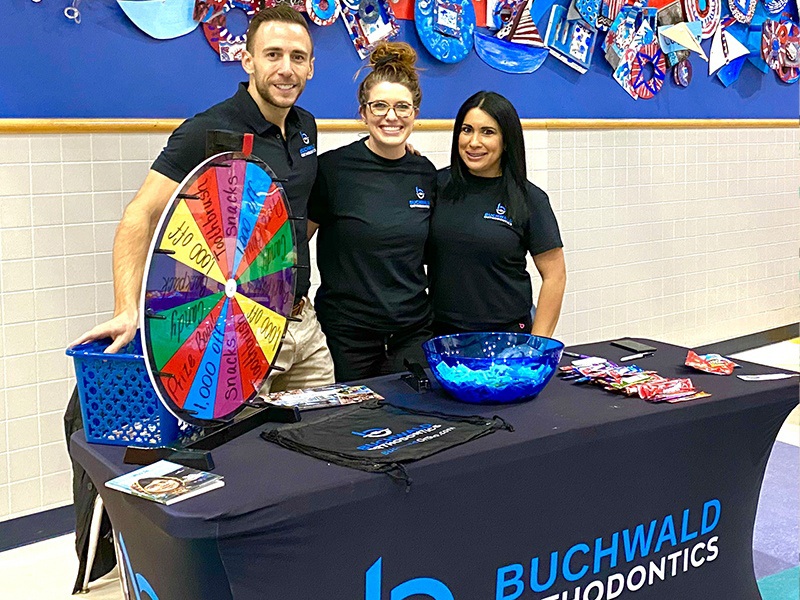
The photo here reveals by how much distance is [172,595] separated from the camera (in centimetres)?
190

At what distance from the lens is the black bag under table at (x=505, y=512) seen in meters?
1.84

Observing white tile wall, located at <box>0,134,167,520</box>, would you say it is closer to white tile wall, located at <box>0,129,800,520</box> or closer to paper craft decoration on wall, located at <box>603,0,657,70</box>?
white tile wall, located at <box>0,129,800,520</box>

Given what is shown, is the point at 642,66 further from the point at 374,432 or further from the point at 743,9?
the point at 374,432

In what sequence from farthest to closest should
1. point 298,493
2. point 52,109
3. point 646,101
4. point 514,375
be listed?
point 646,101 < point 52,109 < point 514,375 < point 298,493

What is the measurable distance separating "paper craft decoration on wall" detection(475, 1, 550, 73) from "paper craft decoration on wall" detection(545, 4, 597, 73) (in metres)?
0.08

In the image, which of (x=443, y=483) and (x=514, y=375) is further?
(x=514, y=375)

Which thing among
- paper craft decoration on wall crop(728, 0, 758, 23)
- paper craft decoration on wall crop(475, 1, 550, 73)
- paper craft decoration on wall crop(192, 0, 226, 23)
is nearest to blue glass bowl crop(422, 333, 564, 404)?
paper craft decoration on wall crop(192, 0, 226, 23)

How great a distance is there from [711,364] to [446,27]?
90.1 inches

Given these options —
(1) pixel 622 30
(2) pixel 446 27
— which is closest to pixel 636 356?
(2) pixel 446 27

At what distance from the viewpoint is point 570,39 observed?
4.91 metres

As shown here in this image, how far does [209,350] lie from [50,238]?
5.42ft

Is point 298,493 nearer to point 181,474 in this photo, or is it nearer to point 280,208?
point 181,474

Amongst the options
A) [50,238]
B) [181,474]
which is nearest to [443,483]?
[181,474]

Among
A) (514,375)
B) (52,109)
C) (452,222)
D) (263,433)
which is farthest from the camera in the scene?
(52,109)
